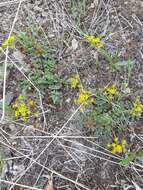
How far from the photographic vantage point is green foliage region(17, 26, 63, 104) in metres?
2.29

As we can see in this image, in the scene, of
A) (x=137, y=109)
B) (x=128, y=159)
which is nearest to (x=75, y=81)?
(x=137, y=109)

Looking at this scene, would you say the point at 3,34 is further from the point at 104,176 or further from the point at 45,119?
the point at 104,176

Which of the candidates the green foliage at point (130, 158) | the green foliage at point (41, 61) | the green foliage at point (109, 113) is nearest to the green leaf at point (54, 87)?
the green foliage at point (41, 61)

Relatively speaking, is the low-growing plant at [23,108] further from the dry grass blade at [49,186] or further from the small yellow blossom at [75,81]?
the dry grass blade at [49,186]

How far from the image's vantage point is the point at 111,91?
2.17m

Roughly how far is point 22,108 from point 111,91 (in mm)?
517

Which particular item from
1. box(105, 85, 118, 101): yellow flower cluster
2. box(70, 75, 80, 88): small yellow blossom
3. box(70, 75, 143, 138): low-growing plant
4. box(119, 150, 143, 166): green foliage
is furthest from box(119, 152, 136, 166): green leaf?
box(70, 75, 80, 88): small yellow blossom

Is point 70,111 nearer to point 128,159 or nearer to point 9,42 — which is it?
point 128,159

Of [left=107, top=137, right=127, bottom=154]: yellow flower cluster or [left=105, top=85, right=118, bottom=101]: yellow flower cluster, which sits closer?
[left=107, top=137, right=127, bottom=154]: yellow flower cluster

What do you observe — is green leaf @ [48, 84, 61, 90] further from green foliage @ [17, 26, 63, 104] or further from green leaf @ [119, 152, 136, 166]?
green leaf @ [119, 152, 136, 166]

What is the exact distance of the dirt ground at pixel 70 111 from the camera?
207 cm

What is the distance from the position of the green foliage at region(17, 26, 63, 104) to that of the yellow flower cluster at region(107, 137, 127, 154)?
418mm

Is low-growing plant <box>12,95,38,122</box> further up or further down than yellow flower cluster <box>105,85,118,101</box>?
further down

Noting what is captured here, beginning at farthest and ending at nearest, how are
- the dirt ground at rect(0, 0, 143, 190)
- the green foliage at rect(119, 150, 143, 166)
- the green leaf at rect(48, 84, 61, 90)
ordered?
the green leaf at rect(48, 84, 61, 90) → the dirt ground at rect(0, 0, 143, 190) → the green foliage at rect(119, 150, 143, 166)
